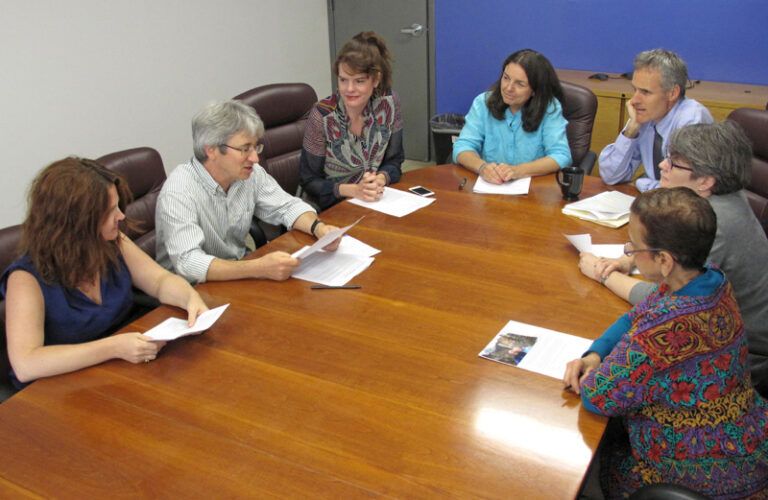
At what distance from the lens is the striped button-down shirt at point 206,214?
2188 mm

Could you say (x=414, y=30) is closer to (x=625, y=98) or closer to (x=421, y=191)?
(x=625, y=98)

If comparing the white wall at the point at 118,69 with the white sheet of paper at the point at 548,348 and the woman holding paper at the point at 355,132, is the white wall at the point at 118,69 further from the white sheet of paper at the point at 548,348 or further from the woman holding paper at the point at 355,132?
the white sheet of paper at the point at 548,348

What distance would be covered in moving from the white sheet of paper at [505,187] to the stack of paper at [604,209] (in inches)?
10.6

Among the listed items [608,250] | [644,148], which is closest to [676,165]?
[608,250]

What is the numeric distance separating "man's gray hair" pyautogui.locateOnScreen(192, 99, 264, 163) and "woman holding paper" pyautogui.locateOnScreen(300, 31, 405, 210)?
66cm

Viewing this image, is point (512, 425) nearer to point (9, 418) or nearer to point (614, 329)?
point (614, 329)

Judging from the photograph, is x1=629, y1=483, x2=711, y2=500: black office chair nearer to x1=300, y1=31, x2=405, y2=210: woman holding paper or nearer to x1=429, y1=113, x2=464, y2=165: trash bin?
x1=300, y1=31, x2=405, y2=210: woman holding paper

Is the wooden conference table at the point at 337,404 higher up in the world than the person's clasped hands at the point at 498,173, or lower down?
lower down

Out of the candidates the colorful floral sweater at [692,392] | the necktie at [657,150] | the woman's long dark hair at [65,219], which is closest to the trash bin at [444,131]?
the necktie at [657,150]

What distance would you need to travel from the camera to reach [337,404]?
1522 millimetres

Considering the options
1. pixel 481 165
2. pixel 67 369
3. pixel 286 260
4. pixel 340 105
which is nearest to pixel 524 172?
pixel 481 165

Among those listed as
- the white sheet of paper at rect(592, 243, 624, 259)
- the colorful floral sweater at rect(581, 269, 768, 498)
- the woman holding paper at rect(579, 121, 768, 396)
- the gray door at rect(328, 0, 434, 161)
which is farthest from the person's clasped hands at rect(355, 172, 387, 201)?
the gray door at rect(328, 0, 434, 161)

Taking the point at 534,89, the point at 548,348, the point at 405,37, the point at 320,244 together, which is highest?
the point at 405,37

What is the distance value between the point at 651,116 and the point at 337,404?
201 cm
